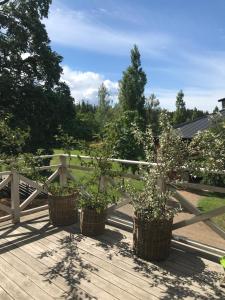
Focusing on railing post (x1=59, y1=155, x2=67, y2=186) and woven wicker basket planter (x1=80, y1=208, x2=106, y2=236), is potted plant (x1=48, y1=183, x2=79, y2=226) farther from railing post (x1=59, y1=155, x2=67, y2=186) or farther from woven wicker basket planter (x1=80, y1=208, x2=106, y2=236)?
railing post (x1=59, y1=155, x2=67, y2=186)

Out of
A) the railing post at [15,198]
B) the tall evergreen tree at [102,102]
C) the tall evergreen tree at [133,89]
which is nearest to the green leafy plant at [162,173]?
the railing post at [15,198]

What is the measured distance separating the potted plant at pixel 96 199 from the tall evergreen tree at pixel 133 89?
25329 mm

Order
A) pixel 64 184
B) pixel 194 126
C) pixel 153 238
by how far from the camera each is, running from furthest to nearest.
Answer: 1. pixel 194 126
2. pixel 64 184
3. pixel 153 238

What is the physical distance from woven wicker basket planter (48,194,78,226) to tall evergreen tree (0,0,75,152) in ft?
34.6

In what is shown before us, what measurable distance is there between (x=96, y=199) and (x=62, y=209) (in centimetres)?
71

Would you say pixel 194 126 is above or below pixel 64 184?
above

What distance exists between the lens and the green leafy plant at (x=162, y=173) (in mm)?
4543

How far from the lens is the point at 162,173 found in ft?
15.1

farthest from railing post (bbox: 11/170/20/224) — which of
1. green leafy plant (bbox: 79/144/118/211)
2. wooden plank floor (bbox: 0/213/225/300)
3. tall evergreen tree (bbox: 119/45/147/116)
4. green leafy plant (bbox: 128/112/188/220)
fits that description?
tall evergreen tree (bbox: 119/45/147/116)

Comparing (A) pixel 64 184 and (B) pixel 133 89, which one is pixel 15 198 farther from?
(B) pixel 133 89

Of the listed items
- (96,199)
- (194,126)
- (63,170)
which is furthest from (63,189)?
(194,126)

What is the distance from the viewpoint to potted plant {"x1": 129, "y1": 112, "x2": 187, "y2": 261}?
4.49 meters

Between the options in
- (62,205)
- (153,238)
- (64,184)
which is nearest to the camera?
(153,238)

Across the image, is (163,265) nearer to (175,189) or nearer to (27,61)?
(175,189)
